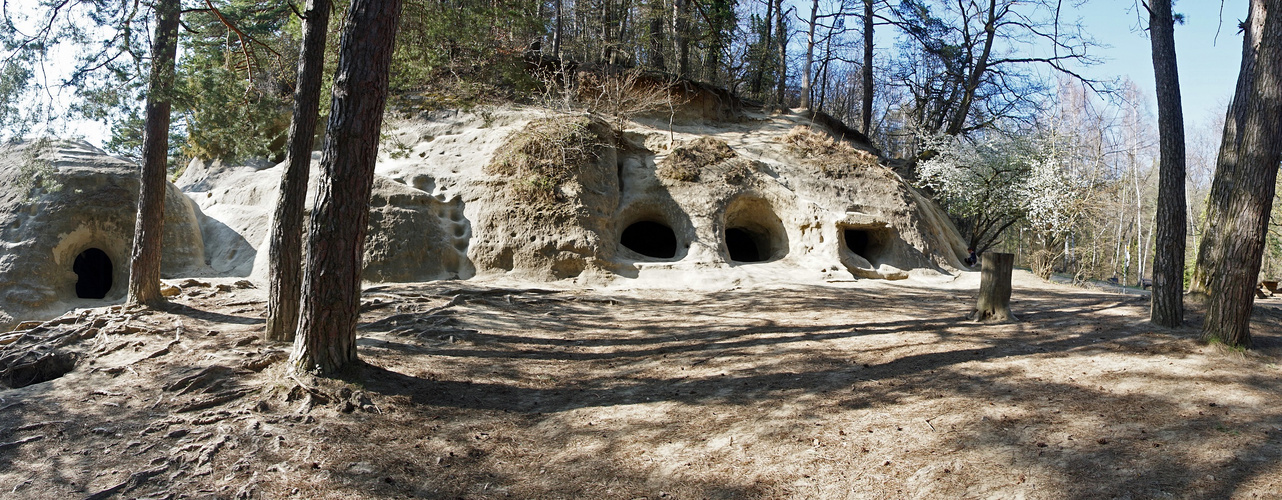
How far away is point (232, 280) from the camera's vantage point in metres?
10.3

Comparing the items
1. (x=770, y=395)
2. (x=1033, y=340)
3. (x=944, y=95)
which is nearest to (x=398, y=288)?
(x=770, y=395)

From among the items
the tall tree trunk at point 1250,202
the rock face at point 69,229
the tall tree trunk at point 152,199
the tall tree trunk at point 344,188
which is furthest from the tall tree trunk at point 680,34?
the tall tree trunk at point 344,188

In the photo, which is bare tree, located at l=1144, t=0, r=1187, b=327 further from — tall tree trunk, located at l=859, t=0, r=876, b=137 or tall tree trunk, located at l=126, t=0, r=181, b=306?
tall tree trunk, located at l=859, t=0, r=876, b=137

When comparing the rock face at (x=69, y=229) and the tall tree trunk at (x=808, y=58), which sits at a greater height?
the tall tree trunk at (x=808, y=58)

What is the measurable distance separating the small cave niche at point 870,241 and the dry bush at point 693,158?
10.3ft

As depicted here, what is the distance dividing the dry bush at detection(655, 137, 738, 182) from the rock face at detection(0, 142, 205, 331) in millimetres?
9036

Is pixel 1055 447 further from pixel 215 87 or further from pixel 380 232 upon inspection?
pixel 380 232

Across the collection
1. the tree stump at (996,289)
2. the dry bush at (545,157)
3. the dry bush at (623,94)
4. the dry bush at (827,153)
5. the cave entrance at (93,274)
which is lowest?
the cave entrance at (93,274)

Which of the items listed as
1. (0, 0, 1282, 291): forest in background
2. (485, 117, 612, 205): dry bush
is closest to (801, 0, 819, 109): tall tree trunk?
(0, 0, 1282, 291): forest in background

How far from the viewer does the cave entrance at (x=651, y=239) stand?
1700 centimetres

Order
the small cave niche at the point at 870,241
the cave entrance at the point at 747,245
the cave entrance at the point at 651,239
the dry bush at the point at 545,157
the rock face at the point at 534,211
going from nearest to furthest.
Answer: the rock face at the point at 534,211
the dry bush at the point at 545,157
the small cave niche at the point at 870,241
the cave entrance at the point at 747,245
the cave entrance at the point at 651,239

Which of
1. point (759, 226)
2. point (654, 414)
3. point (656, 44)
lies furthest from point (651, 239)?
point (654, 414)

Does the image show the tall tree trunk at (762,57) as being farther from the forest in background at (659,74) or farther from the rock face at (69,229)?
the rock face at (69,229)

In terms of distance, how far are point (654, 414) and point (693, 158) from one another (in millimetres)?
10073
